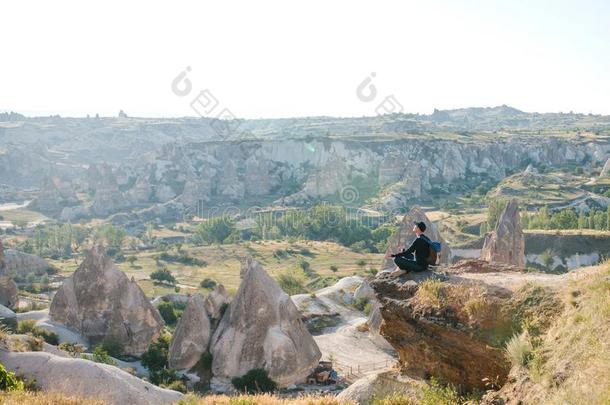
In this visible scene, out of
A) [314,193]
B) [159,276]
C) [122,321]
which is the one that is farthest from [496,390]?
[314,193]

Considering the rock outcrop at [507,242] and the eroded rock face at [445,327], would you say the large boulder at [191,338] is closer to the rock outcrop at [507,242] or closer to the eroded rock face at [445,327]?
the eroded rock face at [445,327]

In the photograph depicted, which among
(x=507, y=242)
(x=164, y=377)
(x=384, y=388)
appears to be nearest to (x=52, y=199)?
(x=507, y=242)

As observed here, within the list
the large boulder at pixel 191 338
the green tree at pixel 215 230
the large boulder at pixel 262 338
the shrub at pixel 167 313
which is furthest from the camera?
the green tree at pixel 215 230

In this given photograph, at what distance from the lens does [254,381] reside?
21156 millimetres

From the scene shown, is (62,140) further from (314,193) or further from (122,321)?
(122,321)

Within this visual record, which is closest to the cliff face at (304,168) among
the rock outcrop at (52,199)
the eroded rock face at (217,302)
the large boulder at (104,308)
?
the rock outcrop at (52,199)

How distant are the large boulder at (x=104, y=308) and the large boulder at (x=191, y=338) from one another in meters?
3.40

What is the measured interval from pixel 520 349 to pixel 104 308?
21790 mm

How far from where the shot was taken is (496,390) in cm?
950

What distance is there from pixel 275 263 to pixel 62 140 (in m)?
137

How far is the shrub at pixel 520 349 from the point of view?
8.73 m

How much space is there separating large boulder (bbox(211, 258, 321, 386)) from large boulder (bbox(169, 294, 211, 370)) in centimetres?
A: 54

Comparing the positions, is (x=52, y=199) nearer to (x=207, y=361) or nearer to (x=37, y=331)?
(x=37, y=331)

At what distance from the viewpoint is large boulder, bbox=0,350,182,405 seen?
50.4 ft
